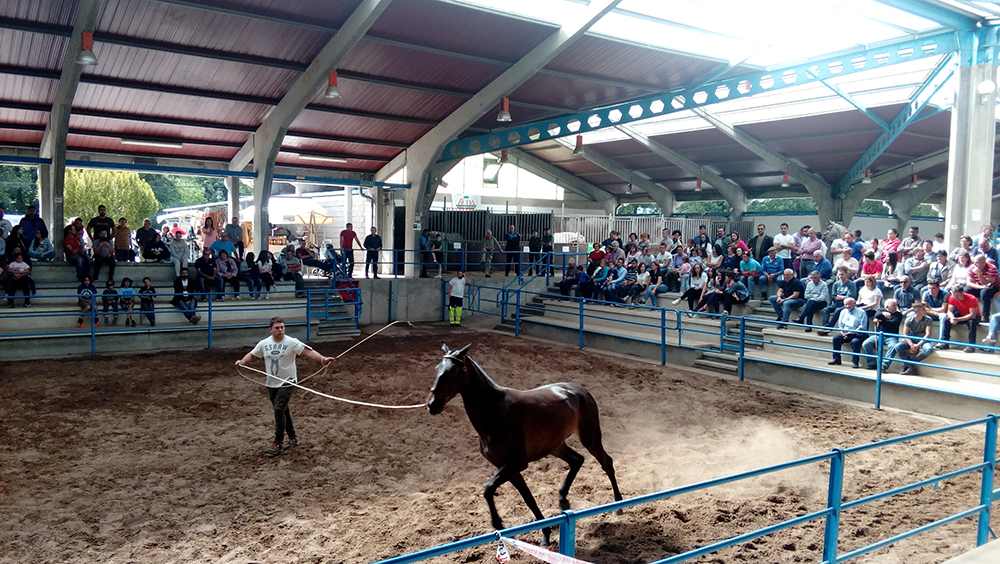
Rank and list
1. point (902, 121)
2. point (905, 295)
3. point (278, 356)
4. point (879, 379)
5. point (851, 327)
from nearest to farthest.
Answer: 1. point (278, 356)
2. point (879, 379)
3. point (851, 327)
4. point (905, 295)
5. point (902, 121)

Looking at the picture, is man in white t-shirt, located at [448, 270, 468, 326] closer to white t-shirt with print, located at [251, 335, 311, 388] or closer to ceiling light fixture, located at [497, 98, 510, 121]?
ceiling light fixture, located at [497, 98, 510, 121]

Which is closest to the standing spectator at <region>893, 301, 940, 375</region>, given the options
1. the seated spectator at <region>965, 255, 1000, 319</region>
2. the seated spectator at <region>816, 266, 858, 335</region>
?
the seated spectator at <region>965, 255, 1000, 319</region>

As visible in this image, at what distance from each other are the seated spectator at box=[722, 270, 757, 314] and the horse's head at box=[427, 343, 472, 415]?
10.5m

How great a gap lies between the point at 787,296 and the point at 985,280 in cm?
368

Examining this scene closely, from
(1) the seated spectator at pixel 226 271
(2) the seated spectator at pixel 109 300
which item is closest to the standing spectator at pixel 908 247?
(1) the seated spectator at pixel 226 271

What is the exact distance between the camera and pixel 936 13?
12.7 m

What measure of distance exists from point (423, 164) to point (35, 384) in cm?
1349

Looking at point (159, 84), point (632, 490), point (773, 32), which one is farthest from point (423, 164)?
point (632, 490)

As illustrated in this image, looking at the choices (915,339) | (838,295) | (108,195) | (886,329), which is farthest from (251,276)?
(108,195)

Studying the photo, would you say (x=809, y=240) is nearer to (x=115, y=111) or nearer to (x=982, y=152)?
(x=982, y=152)

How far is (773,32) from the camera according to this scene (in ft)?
51.9

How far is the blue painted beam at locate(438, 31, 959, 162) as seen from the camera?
570 inches

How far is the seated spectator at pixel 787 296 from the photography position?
13.6 metres

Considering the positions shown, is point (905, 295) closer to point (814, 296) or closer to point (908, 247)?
point (814, 296)
